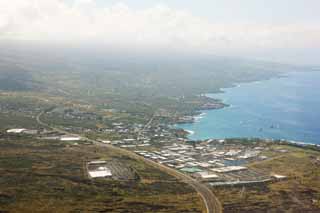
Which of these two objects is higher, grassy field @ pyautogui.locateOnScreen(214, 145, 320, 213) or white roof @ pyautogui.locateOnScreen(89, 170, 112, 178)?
white roof @ pyautogui.locateOnScreen(89, 170, 112, 178)

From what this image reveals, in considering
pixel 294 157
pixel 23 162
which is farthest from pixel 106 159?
pixel 294 157

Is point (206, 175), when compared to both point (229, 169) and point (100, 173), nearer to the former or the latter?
point (229, 169)

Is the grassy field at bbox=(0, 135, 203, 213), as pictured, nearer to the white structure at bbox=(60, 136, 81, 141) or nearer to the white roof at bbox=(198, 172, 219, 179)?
the white roof at bbox=(198, 172, 219, 179)

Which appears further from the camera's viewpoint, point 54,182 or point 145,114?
point 145,114

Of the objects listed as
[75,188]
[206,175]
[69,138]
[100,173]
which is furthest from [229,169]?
[69,138]

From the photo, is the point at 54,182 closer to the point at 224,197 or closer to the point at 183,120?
the point at 224,197

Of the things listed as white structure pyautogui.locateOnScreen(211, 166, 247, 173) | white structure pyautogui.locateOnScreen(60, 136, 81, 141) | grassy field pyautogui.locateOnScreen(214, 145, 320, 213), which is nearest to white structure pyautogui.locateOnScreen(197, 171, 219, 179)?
white structure pyautogui.locateOnScreen(211, 166, 247, 173)

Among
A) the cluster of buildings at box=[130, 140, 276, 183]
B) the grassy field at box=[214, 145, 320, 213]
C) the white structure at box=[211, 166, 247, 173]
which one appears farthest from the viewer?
the white structure at box=[211, 166, 247, 173]
